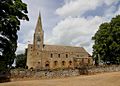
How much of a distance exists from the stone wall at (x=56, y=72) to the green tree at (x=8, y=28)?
30.8 ft

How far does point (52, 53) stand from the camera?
85812mm

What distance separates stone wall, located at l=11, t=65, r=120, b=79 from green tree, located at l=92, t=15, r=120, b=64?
1133 centimetres

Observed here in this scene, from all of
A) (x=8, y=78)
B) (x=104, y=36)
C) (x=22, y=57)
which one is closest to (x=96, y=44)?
(x=104, y=36)

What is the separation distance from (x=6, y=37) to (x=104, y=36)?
31674mm

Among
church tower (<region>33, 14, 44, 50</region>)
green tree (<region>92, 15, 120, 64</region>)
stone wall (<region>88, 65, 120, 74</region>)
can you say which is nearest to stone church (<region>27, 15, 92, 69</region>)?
church tower (<region>33, 14, 44, 50</region>)

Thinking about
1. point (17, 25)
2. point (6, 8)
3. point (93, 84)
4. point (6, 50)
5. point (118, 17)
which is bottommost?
point (93, 84)

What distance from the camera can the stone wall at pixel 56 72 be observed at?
1536 inches

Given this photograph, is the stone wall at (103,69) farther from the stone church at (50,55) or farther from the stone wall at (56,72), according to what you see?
the stone church at (50,55)

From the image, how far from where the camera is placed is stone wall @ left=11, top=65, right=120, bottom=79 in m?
39.0

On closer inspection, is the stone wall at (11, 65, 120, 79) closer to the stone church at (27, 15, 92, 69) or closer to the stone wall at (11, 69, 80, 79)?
the stone wall at (11, 69, 80, 79)

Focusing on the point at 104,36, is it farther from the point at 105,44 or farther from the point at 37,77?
the point at 37,77

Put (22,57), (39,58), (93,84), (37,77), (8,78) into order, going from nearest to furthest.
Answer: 1. (93,84)
2. (8,78)
3. (37,77)
4. (39,58)
5. (22,57)

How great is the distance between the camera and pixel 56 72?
4100 centimetres

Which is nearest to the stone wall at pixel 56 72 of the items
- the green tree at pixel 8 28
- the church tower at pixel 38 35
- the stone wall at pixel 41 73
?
the stone wall at pixel 41 73
